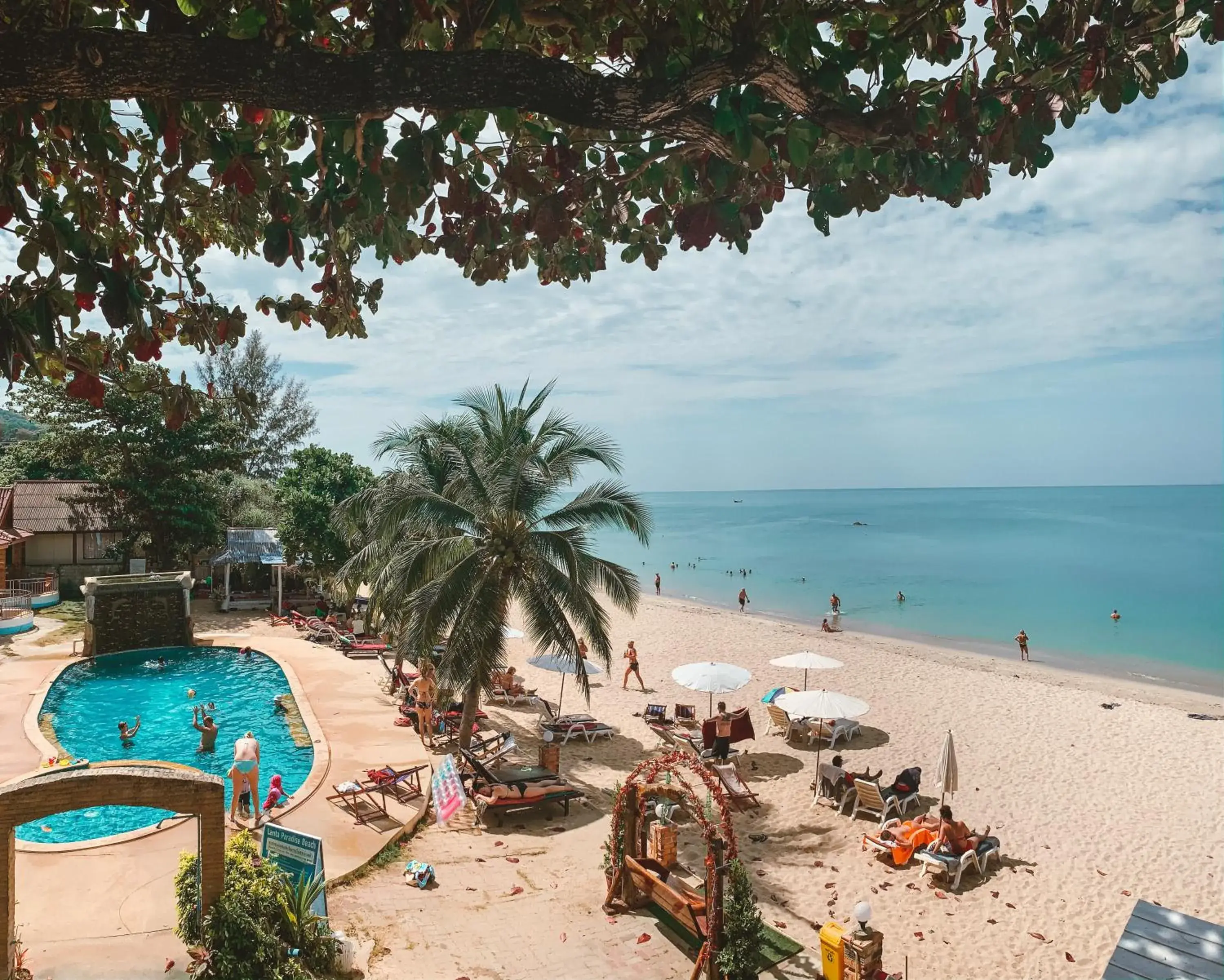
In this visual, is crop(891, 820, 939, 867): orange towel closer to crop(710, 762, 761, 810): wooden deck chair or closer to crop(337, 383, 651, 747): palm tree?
crop(710, 762, 761, 810): wooden deck chair

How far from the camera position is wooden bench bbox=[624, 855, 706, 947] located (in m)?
8.56

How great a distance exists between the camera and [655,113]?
3.09 meters

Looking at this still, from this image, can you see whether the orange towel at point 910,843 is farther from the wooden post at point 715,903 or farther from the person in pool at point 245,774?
the person in pool at point 245,774

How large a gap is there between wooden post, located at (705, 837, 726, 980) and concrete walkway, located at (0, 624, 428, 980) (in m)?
4.70

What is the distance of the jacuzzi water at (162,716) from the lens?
41.3 ft

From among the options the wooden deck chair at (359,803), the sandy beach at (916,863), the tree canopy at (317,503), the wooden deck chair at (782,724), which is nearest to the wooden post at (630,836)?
the sandy beach at (916,863)

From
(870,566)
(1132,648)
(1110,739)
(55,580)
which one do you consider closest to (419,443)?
(1110,739)

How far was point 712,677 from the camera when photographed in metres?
16.9

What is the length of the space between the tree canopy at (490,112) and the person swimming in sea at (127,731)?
14197 millimetres

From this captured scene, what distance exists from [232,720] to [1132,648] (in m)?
41.0

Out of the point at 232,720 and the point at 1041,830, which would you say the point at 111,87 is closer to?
the point at 1041,830

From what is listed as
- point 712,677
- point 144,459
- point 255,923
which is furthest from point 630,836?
point 144,459

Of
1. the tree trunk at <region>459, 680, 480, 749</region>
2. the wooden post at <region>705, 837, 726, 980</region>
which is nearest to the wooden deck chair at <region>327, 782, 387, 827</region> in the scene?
the tree trunk at <region>459, 680, 480, 749</region>

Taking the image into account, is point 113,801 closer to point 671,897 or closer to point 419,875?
point 419,875
